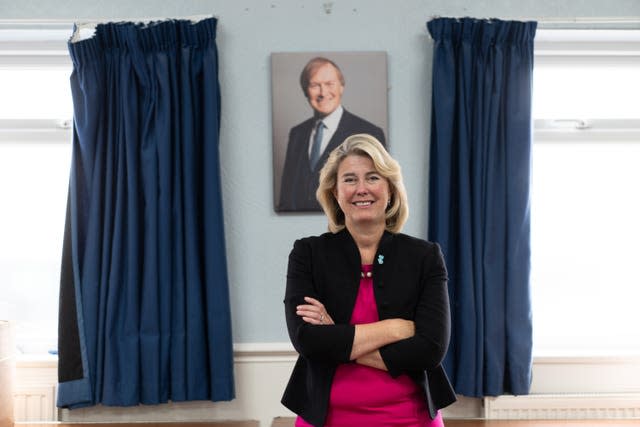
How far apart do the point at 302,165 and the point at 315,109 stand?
25cm

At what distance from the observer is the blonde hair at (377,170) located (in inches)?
70.0

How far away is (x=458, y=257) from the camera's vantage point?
2.65 metres

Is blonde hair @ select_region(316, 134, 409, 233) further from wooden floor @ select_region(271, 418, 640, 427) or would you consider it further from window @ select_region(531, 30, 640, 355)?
window @ select_region(531, 30, 640, 355)

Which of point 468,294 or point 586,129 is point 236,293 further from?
point 586,129

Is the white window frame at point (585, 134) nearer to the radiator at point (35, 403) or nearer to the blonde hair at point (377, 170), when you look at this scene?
the blonde hair at point (377, 170)

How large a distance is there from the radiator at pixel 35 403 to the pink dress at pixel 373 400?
1.61 m

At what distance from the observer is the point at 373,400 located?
164 centimetres

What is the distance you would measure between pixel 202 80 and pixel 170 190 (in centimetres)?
49

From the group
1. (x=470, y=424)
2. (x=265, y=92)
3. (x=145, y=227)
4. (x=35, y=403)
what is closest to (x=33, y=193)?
(x=145, y=227)

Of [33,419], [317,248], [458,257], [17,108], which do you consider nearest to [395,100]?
[458,257]

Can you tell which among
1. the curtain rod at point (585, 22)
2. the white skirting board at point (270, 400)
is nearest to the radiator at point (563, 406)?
the white skirting board at point (270, 400)

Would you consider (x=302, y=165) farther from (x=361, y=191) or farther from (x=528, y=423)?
Result: (x=528, y=423)

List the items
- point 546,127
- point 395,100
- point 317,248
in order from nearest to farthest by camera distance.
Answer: point 317,248, point 395,100, point 546,127

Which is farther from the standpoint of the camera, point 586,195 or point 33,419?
point 586,195
